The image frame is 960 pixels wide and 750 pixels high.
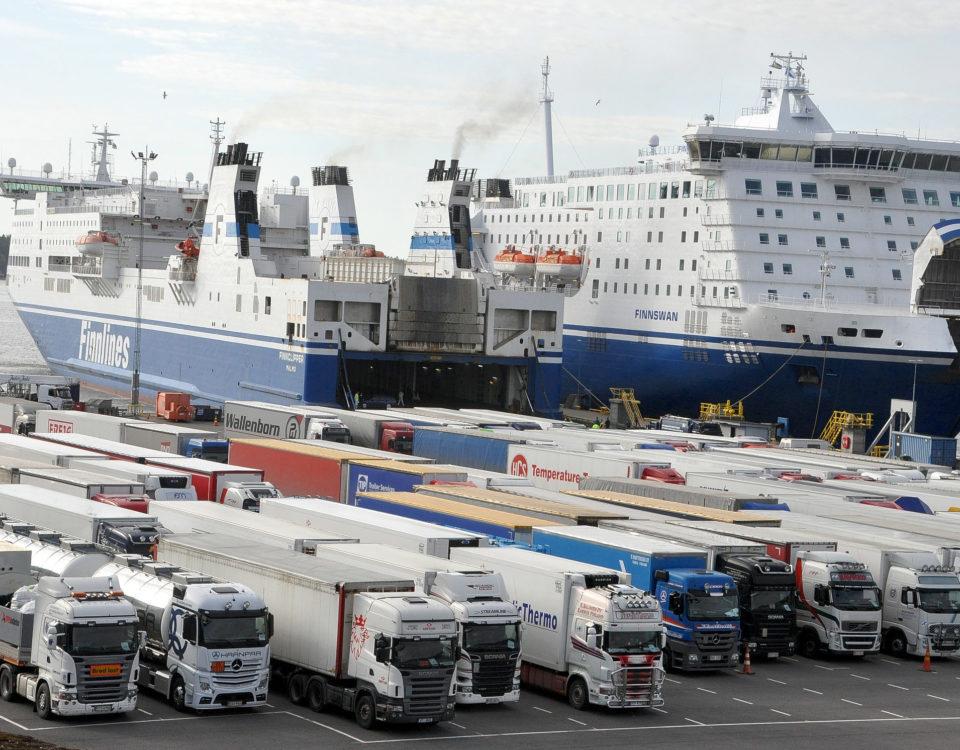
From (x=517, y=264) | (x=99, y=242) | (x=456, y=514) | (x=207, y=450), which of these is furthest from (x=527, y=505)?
(x=99, y=242)

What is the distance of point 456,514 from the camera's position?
88.7ft

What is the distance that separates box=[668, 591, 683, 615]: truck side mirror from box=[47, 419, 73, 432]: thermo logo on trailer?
83.7 ft

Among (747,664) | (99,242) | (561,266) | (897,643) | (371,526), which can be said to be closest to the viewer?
(747,664)

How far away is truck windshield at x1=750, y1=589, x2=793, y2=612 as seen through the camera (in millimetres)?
24531

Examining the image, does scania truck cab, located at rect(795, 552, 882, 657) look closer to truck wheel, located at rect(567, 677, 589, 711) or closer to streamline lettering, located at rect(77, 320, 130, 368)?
truck wheel, located at rect(567, 677, 589, 711)

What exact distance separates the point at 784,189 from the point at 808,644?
3446 cm

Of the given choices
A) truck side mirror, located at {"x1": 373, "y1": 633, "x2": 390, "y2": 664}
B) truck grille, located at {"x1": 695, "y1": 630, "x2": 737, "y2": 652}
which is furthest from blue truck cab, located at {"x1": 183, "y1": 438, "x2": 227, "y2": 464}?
truck side mirror, located at {"x1": 373, "y1": 633, "x2": 390, "y2": 664}

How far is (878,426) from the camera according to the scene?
5350 centimetres

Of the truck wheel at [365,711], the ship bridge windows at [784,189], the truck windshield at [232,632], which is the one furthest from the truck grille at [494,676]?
the ship bridge windows at [784,189]

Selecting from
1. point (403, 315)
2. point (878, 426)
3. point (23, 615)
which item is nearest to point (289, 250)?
point (403, 315)

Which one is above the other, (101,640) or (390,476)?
(390,476)

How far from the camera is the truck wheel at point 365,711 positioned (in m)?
18.8

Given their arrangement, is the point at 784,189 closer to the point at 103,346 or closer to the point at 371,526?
the point at 103,346

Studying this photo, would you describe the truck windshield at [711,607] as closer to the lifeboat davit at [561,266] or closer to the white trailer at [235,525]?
the white trailer at [235,525]
